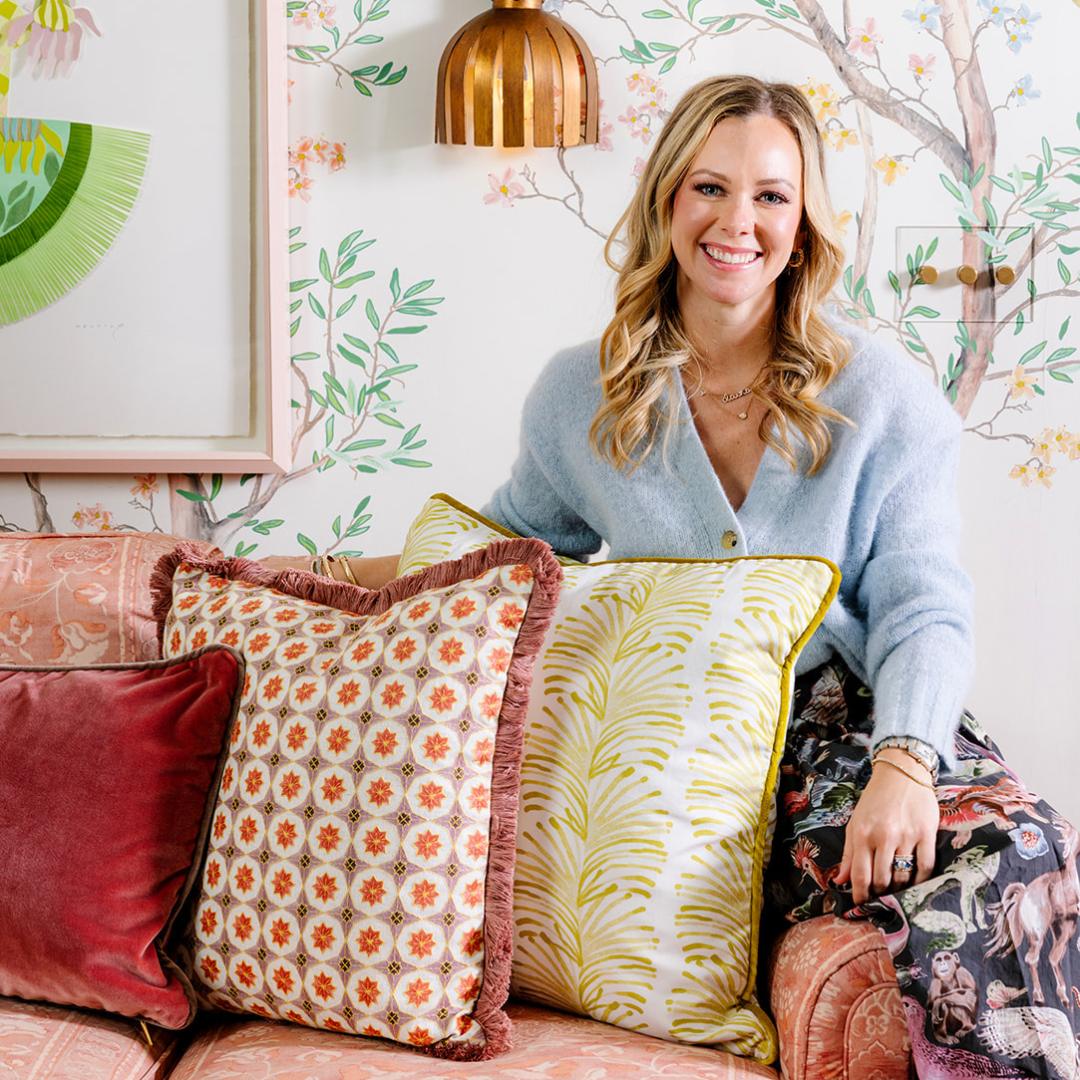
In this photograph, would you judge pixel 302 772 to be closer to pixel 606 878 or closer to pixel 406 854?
pixel 406 854

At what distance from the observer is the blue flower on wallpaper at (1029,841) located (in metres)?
0.90

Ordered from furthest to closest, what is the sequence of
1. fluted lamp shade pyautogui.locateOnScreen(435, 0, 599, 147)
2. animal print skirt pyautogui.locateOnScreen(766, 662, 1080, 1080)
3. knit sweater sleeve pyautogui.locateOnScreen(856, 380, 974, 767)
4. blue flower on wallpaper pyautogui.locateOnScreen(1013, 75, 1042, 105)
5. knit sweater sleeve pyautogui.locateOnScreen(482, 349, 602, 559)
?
blue flower on wallpaper pyautogui.locateOnScreen(1013, 75, 1042, 105)
fluted lamp shade pyautogui.locateOnScreen(435, 0, 599, 147)
knit sweater sleeve pyautogui.locateOnScreen(482, 349, 602, 559)
knit sweater sleeve pyautogui.locateOnScreen(856, 380, 974, 767)
animal print skirt pyautogui.locateOnScreen(766, 662, 1080, 1080)

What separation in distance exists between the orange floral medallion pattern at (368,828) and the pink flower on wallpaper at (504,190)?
3.05 feet

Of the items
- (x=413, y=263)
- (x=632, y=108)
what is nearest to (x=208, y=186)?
(x=413, y=263)

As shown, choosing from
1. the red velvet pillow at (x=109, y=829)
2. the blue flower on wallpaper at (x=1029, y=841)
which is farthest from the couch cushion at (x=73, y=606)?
the blue flower on wallpaper at (x=1029, y=841)

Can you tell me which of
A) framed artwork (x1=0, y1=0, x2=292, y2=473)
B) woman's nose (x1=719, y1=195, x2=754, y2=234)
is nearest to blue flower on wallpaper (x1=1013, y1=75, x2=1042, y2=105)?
woman's nose (x1=719, y1=195, x2=754, y2=234)

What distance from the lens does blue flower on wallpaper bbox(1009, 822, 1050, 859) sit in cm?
90

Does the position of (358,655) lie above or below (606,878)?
above

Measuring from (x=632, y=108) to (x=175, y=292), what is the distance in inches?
31.8

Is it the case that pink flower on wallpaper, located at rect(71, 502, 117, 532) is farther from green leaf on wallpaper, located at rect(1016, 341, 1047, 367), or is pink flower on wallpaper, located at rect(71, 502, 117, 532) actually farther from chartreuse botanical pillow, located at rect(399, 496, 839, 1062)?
green leaf on wallpaper, located at rect(1016, 341, 1047, 367)

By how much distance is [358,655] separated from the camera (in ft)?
3.34

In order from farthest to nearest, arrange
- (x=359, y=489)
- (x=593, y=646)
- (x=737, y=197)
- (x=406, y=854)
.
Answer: (x=359, y=489)
(x=737, y=197)
(x=593, y=646)
(x=406, y=854)

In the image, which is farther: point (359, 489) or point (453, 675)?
point (359, 489)

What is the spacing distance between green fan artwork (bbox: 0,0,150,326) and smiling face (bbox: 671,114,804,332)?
932 millimetres
